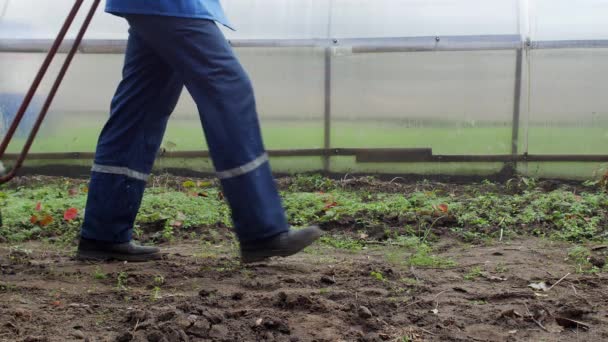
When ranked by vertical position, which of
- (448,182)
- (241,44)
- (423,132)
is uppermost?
(241,44)

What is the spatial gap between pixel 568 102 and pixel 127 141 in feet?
13.2

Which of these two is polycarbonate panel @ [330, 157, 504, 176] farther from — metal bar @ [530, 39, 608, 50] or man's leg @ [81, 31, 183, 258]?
man's leg @ [81, 31, 183, 258]

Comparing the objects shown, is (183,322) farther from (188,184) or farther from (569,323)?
(188,184)

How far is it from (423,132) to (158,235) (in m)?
2.80

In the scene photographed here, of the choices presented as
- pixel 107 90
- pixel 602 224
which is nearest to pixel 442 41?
pixel 602 224

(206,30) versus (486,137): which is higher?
(206,30)

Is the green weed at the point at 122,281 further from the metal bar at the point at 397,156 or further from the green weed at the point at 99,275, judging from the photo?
the metal bar at the point at 397,156

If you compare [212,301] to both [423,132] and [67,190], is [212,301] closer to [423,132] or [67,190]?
[67,190]

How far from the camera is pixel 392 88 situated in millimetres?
6332

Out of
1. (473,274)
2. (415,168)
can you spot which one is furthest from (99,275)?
(415,168)

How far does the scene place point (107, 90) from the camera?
6465 mm

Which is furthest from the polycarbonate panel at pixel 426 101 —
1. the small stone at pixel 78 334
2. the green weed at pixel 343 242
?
the small stone at pixel 78 334

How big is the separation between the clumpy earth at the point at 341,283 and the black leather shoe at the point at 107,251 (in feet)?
0.16

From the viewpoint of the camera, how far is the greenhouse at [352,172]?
2920 mm
